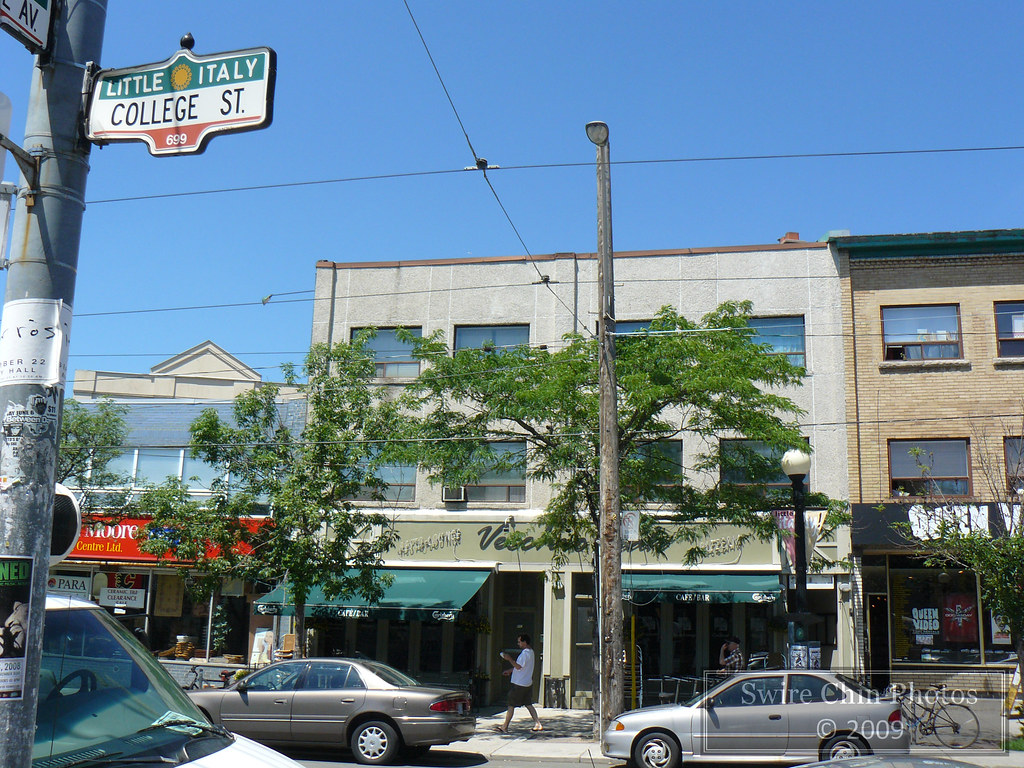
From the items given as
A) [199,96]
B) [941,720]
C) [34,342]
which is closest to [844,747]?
[941,720]

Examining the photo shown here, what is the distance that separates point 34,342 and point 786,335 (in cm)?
2039

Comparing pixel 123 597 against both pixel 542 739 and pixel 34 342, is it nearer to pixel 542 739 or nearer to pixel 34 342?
pixel 542 739

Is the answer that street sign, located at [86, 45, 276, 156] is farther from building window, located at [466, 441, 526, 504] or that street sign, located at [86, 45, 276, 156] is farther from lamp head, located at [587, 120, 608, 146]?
building window, located at [466, 441, 526, 504]

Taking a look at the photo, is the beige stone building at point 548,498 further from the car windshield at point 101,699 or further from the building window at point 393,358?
the car windshield at point 101,699

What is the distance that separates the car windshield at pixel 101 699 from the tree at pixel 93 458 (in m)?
18.7

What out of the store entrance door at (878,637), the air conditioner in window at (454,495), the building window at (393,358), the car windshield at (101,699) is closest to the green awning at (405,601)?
the air conditioner in window at (454,495)

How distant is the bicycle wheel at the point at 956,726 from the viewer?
47.7ft

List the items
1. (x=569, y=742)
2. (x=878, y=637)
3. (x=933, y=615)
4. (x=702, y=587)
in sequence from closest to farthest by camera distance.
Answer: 1. (x=569, y=742)
2. (x=702, y=587)
3. (x=933, y=615)
4. (x=878, y=637)

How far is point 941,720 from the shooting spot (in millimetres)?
15039

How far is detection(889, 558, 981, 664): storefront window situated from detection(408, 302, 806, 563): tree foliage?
5406 mm

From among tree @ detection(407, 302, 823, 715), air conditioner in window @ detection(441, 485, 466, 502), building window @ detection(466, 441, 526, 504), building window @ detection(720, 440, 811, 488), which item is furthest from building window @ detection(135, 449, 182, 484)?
building window @ detection(720, 440, 811, 488)

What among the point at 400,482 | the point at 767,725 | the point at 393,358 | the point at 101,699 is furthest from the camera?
the point at 393,358

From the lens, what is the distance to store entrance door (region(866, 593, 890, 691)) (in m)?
20.8

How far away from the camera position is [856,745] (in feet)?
39.8
